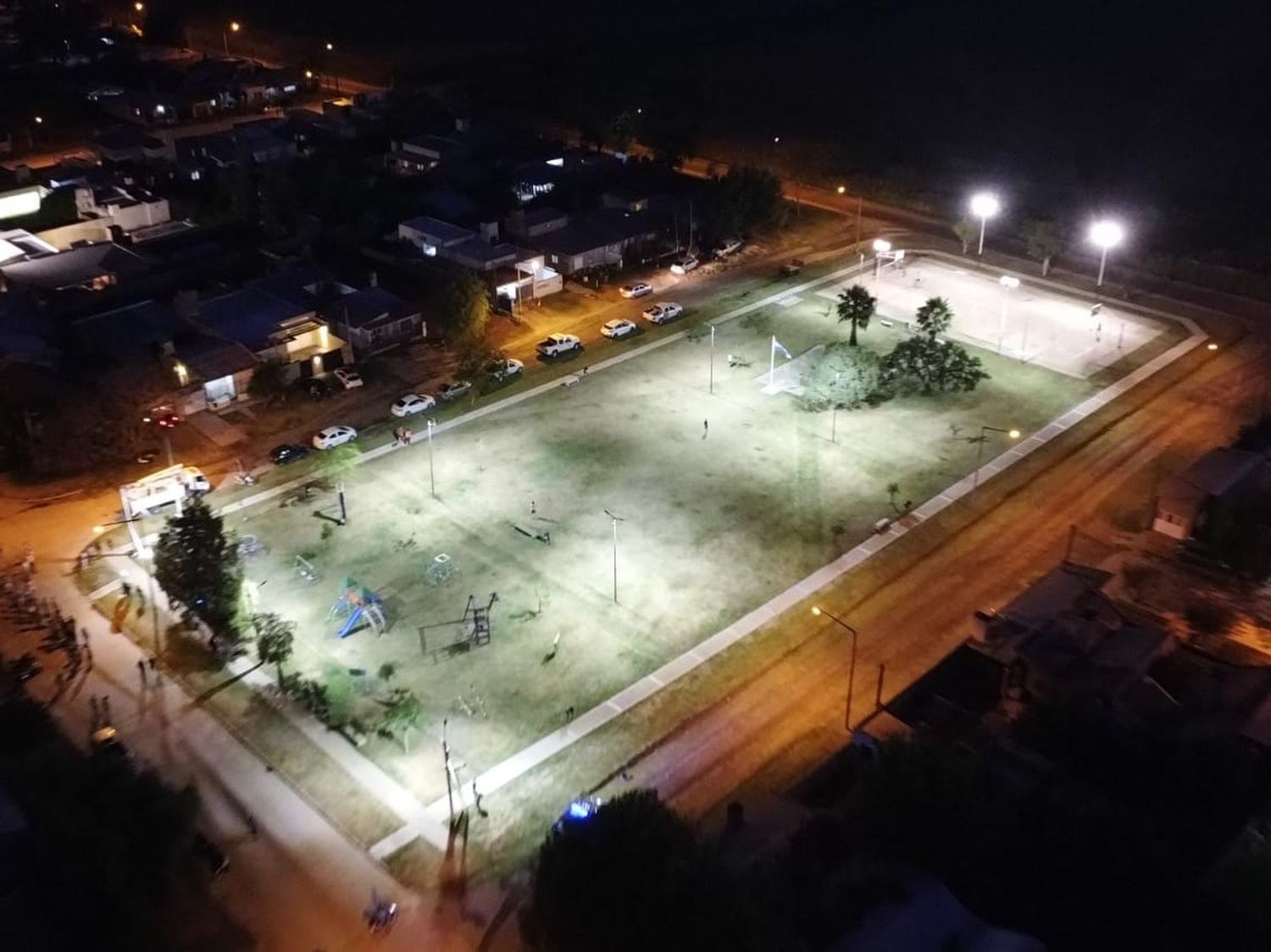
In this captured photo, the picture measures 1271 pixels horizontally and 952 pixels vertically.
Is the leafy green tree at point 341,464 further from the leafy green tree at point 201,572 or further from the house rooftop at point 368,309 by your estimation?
the house rooftop at point 368,309

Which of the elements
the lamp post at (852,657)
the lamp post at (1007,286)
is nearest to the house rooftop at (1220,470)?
the lamp post at (852,657)

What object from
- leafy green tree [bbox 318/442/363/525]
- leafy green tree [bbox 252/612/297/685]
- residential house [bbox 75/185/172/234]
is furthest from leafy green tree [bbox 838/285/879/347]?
residential house [bbox 75/185/172/234]

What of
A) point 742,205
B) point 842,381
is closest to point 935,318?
point 842,381

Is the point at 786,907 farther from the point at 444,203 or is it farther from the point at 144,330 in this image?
the point at 444,203

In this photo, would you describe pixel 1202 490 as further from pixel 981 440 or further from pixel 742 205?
pixel 742 205

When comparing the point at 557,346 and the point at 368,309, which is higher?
the point at 368,309

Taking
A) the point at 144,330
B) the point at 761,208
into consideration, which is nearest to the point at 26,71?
the point at 144,330

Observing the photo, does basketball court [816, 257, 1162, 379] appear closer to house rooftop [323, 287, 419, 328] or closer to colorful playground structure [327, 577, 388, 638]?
house rooftop [323, 287, 419, 328]

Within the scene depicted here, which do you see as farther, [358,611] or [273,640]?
[358,611]
